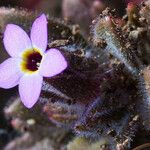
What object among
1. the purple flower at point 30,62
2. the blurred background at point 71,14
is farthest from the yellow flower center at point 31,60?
the blurred background at point 71,14

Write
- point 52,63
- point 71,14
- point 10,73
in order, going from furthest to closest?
point 71,14
point 10,73
point 52,63

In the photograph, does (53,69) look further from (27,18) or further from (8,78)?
(27,18)

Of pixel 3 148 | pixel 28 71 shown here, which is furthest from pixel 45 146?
pixel 28 71

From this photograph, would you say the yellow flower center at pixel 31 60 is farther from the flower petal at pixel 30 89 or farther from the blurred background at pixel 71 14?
the blurred background at pixel 71 14

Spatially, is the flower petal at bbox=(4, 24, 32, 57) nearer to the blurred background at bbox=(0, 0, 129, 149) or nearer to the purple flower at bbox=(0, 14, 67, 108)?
the purple flower at bbox=(0, 14, 67, 108)

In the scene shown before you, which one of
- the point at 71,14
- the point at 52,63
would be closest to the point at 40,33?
the point at 52,63

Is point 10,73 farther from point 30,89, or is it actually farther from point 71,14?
point 71,14
